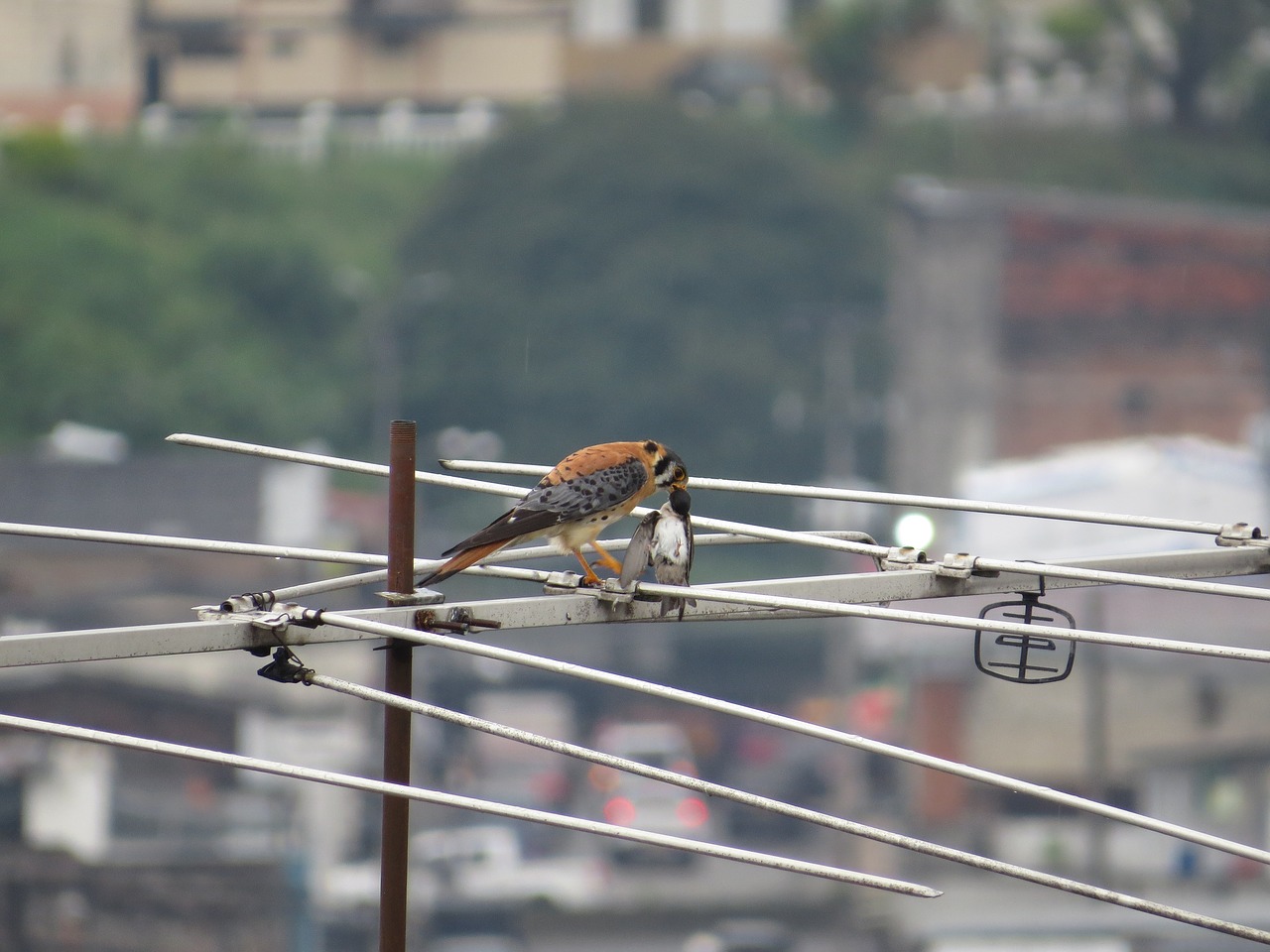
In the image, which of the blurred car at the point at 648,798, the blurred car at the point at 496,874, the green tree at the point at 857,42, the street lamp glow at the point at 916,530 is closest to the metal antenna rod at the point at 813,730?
the street lamp glow at the point at 916,530

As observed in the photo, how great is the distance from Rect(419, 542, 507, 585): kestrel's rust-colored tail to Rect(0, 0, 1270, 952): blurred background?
6.02 metres

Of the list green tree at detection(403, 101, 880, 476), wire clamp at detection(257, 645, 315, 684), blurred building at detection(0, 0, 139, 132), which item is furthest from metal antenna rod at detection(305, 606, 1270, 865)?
blurred building at detection(0, 0, 139, 132)

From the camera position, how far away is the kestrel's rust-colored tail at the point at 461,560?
20.2ft

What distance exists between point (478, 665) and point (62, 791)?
25.2 m

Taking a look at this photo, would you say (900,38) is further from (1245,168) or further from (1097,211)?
(1097,211)

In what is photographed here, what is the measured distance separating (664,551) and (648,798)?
40522mm

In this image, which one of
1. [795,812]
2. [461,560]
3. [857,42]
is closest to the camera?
[795,812]

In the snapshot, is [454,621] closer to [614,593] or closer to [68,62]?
[614,593]

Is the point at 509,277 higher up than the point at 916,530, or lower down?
higher up

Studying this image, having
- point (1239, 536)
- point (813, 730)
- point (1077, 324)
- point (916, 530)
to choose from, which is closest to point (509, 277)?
point (1077, 324)

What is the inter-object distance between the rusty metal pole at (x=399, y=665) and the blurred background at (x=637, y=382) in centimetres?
632

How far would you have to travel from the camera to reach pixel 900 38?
295 feet

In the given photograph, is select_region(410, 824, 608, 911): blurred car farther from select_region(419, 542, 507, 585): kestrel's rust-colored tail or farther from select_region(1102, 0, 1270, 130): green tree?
select_region(1102, 0, 1270, 130): green tree

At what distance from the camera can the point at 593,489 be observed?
7.20 metres
